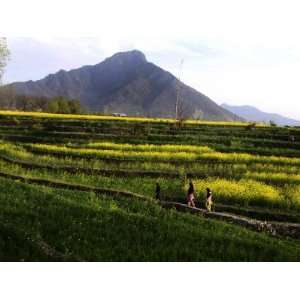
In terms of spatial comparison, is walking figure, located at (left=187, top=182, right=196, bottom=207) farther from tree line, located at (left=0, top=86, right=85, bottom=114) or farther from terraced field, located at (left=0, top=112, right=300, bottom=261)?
tree line, located at (left=0, top=86, right=85, bottom=114)

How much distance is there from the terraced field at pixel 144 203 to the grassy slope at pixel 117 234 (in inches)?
1.5

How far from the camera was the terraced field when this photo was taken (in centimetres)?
1631

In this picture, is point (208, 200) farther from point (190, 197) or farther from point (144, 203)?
point (144, 203)

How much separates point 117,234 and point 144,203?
5175mm

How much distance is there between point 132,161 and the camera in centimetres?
3791

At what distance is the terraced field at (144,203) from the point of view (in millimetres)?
16312

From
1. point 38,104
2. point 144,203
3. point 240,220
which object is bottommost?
point 240,220

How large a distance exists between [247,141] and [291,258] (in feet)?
126

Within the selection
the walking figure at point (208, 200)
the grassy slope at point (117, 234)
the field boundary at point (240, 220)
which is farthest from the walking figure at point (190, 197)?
the grassy slope at point (117, 234)

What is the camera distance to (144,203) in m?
22.7

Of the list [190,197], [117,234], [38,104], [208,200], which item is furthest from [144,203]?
[38,104]

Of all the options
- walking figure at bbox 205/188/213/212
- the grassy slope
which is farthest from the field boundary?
the grassy slope

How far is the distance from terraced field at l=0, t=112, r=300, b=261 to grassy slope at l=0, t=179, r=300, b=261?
4 centimetres

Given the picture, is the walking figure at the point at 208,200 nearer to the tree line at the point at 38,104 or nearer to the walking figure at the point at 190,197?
the walking figure at the point at 190,197
